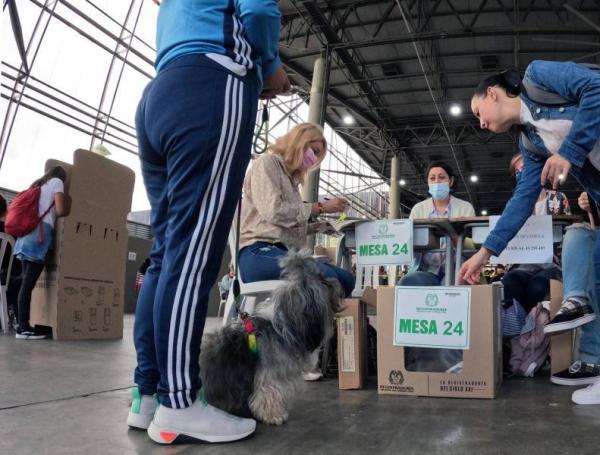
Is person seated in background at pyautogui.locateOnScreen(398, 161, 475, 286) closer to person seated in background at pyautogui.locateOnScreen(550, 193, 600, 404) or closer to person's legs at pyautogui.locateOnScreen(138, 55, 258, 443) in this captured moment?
person seated in background at pyautogui.locateOnScreen(550, 193, 600, 404)

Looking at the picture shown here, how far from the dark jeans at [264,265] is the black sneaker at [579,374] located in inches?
39.0

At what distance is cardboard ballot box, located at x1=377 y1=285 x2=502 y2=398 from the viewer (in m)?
1.94

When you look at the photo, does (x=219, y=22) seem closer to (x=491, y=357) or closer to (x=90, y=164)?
(x=491, y=357)

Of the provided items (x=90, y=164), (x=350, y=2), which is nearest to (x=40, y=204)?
(x=90, y=164)

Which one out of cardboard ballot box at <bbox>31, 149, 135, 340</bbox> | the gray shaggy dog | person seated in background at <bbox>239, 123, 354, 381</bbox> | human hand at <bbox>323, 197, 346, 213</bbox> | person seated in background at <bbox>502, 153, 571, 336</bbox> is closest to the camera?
the gray shaggy dog

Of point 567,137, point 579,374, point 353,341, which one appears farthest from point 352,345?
point 567,137

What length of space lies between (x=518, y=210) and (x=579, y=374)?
29.4 inches

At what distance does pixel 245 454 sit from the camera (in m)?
1.18

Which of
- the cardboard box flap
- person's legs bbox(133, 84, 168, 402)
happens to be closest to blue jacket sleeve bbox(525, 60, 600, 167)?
person's legs bbox(133, 84, 168, 402)

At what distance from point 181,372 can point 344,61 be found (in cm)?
1069

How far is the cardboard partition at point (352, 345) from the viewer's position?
2.17 m

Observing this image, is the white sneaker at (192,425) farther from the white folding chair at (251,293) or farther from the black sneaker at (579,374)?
the black sneaker at (579,374)

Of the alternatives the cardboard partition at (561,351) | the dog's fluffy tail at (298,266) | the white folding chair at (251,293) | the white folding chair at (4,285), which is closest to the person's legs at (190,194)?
the dog's fluffy tail at (298,266)

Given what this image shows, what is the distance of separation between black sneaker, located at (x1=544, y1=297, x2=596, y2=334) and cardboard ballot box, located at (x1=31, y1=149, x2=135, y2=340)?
3.17m
